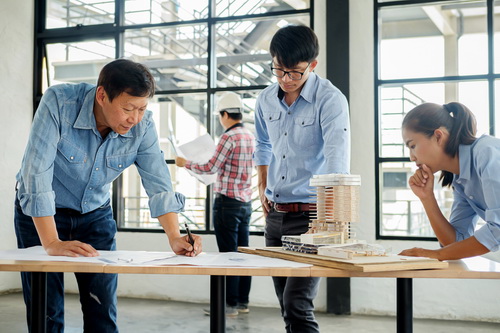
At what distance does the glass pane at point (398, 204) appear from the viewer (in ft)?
13.9

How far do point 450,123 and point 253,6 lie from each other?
313 centimetres

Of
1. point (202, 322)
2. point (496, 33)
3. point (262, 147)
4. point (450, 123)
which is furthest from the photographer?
point (496, 33)

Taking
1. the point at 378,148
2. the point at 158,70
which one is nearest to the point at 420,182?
Result: the point at 378,148

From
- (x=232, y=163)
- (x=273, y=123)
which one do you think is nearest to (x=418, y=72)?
(x=232, y=163)

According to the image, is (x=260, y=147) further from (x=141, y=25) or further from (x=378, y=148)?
(x=141, y=25)

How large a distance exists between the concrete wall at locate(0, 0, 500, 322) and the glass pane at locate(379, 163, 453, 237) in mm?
114

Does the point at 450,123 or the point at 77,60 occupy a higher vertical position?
the point at 77,60

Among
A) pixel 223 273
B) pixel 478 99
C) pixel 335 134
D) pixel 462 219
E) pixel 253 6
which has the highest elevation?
pixel 253 6

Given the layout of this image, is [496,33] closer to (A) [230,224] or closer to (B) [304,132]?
(A) [230,224]

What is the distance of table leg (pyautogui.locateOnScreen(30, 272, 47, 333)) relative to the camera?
1.78 m

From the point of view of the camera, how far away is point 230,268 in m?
1.56

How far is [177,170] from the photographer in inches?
195

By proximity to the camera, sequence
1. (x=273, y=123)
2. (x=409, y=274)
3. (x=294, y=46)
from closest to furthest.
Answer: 1. (x=409, y=274)
2. (x=294, y=46)
3. (x=273, y=123)

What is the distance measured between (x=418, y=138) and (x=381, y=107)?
2528 mm
